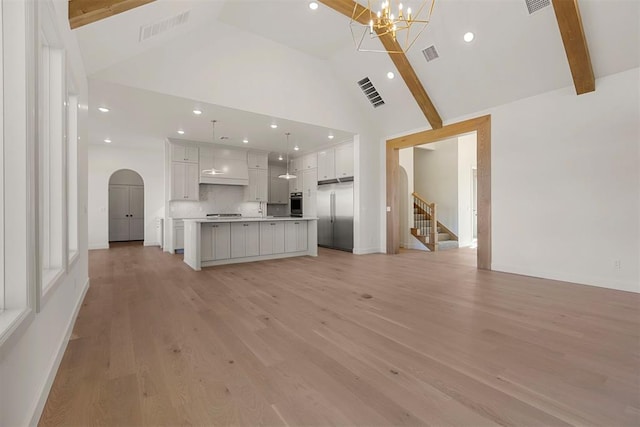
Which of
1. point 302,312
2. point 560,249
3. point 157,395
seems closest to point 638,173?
point 560,249

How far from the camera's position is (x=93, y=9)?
2.72m

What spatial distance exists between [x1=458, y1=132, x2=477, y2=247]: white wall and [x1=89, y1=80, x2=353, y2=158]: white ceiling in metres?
3.96

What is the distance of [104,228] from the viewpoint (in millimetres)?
8039

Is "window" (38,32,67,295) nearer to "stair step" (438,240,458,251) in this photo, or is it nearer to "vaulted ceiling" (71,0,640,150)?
"vaulted ceiling" (71,0,640,150)

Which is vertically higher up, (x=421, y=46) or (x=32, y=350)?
(x=421, y=46)

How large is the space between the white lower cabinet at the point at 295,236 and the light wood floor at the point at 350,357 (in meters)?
2.46

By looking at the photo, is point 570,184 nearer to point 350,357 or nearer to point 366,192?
point 366,192

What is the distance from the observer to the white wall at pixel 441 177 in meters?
8.81

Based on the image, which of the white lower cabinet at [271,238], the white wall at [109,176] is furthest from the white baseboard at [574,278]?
the white wall at [109,176]

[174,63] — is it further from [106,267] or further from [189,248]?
[106,267]

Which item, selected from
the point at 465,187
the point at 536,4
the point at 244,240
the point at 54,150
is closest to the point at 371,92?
the point at 536,4

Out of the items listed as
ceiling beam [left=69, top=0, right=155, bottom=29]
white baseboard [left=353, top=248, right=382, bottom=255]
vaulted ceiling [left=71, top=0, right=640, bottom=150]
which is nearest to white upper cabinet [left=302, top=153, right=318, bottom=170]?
vaulted ceiling [left=71, top=0, right=640, bottom=150]

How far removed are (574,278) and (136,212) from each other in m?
11.6

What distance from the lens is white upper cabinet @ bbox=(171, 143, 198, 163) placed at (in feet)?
24.0
